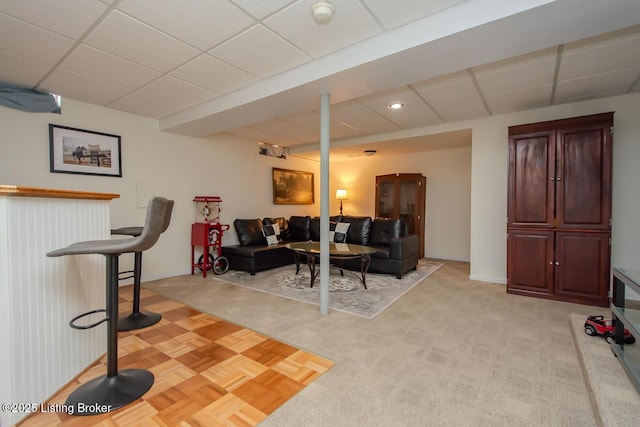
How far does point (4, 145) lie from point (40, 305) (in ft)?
8.95

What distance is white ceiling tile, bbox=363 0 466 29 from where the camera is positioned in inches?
73.3

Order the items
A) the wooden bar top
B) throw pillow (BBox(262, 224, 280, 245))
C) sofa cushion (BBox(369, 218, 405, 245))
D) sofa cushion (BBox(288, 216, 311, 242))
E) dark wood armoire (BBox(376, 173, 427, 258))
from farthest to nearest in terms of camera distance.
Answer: dark wood armoire (BBox(376, 173, 427, 258))
sofa cushion (BBox(288, 216, 311, 242))
throw pillow (BBox(262, 224, 280, 245))
sofa cushion (BBox(369, 218, 405, 245))
the wooden bar top

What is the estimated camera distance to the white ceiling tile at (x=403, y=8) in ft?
6.11

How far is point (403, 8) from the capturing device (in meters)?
1.92

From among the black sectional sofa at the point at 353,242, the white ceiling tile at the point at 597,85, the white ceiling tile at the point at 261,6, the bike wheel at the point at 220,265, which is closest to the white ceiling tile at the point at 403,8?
the white ceiling tile at the point at 261,6

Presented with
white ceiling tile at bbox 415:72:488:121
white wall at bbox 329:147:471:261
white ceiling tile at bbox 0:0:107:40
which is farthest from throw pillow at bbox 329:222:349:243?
white ceiling tile at bbox 0:0:107:40

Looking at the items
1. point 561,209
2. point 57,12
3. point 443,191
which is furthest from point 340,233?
point 57,12

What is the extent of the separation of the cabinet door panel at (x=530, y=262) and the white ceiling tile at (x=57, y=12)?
475 cm

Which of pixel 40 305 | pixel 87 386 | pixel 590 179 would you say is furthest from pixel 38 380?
A: pixel 590 179

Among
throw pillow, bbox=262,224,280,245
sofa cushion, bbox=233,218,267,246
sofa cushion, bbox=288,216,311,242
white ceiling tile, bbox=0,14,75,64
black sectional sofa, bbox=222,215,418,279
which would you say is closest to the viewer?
white ceiling tile, bbox=0,14,75,64

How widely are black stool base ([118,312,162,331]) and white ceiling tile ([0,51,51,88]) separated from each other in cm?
257

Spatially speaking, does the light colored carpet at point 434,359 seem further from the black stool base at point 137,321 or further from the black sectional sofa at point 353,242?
the black sectional sofa at point 353,242

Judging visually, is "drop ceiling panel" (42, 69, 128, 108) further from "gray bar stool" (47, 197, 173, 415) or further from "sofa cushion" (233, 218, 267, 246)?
"sofa cushion" (233, 218, 267, 246)

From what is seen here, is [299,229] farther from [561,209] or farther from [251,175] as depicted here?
[561,209]
